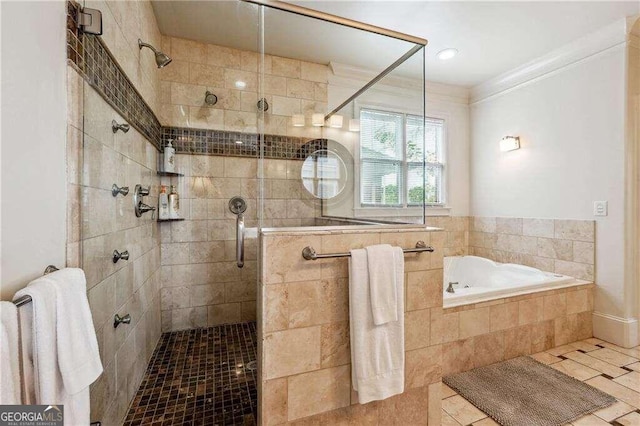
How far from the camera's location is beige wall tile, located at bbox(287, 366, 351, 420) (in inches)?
49.3

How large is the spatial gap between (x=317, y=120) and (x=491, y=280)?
2.41 m

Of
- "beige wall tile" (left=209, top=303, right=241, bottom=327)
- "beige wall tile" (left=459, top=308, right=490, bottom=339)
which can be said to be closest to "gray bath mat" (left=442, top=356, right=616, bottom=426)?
"beige wall tile" (left=459, top=308, right=490, bottom=339)

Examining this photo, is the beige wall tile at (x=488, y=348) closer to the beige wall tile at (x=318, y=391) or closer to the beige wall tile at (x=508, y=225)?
the beige wall tile at (x=318, y=391)

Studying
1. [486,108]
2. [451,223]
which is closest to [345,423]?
[451,223]

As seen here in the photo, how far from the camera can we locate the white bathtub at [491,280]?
212 centimetres

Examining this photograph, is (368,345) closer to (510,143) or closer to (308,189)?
(308,189)

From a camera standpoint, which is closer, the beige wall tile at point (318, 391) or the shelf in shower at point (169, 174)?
the beige wall tile at point (318, 391)

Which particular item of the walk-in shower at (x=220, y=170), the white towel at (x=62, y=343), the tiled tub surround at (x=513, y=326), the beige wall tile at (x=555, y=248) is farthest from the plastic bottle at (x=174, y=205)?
the beige wall tile at (x=555, y=248)

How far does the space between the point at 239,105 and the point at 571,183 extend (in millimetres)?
3145

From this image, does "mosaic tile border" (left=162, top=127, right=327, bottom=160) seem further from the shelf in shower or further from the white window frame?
the white window frame

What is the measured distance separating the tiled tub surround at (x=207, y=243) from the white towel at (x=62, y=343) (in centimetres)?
160

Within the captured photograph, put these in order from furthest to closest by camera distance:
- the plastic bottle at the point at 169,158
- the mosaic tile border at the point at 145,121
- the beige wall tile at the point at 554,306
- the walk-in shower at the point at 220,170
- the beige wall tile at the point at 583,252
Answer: the beige wall tile at the point at 583,252
the plastic bottle at the point at 169,158
the beige wall tile at the point at 554,306
the walk-in shower at the point at 220,170
the mosaic tile border at the point at 145,121

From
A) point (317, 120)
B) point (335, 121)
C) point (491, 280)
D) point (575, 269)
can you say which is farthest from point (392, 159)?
point (575, 269)

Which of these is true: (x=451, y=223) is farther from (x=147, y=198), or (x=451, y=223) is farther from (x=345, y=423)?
(x=147, y=198)
